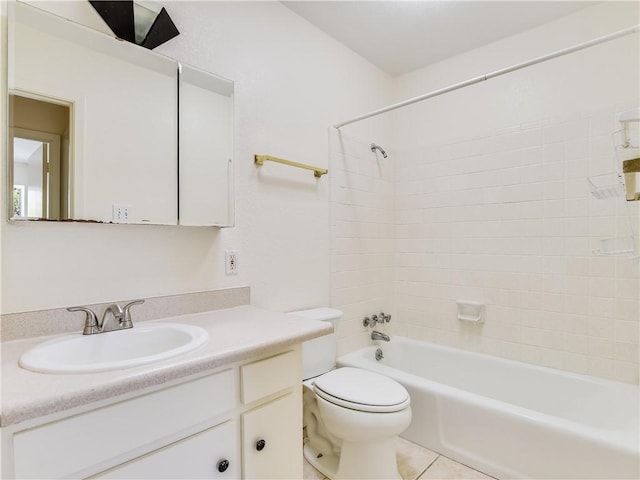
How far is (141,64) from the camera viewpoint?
4.41ft

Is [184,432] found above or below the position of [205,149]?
below

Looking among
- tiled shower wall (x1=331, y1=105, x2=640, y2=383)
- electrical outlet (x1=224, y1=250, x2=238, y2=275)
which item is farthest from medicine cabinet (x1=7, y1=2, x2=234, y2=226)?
tiled shower wall (x1=331, y1=105, x2=640, y2=383)

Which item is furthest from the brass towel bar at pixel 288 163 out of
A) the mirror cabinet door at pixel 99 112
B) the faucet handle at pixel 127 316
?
the faucet handle at pixel 127 316

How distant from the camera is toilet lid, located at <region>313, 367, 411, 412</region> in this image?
148 centimetres

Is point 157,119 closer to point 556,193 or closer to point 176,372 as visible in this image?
point 176,372

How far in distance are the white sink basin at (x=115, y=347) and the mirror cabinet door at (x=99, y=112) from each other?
412mm

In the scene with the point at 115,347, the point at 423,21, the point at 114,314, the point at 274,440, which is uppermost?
the point at 423,21

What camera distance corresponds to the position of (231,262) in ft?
5.41

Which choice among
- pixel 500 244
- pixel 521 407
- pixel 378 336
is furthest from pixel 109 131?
pixel 521 407

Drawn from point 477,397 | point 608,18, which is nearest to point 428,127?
point 608,18

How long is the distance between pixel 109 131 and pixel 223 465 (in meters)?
1.19

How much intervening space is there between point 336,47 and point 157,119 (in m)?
1.38

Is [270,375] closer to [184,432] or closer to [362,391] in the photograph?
[184,432]

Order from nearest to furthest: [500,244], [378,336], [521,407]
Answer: [521,407]
[500,244]
[378,336]
